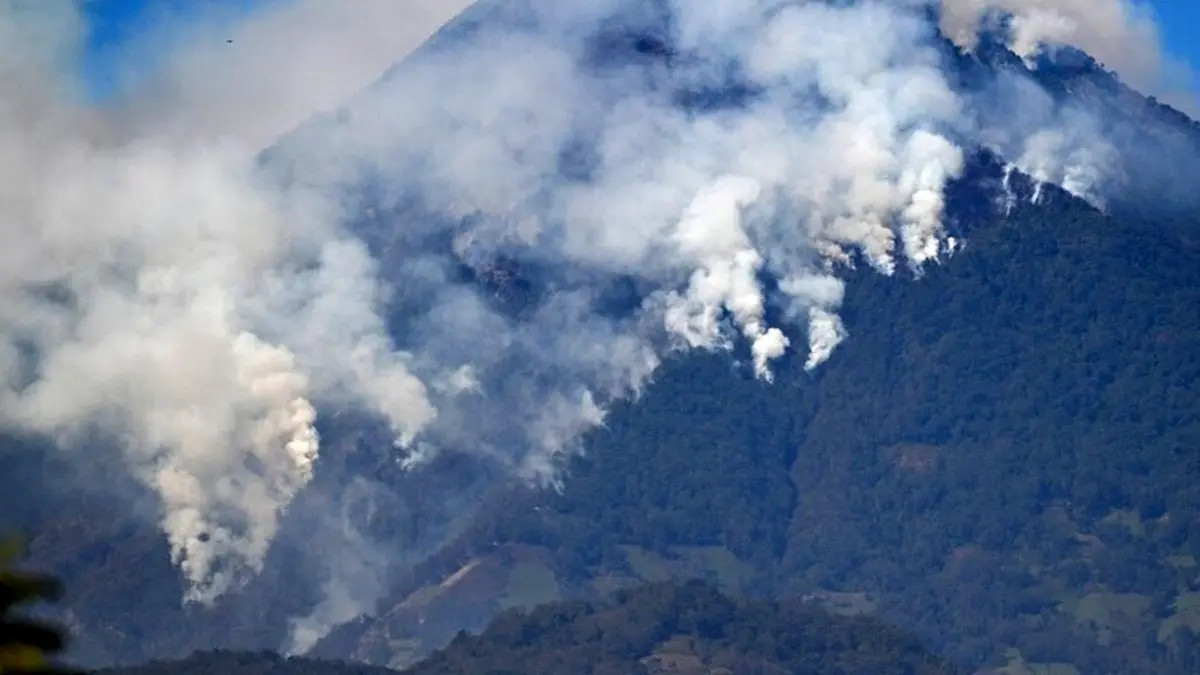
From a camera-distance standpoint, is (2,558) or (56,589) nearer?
(2,558)
